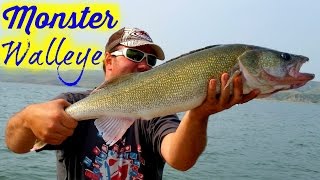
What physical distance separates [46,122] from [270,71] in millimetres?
1776

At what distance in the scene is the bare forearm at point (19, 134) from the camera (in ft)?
11.6

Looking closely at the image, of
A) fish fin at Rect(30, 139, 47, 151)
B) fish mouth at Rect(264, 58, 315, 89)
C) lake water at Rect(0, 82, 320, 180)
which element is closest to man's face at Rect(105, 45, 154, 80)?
fish fin at Rect(30, 139, 47, 151)

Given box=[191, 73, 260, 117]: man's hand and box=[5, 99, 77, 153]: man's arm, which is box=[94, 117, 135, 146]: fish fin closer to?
box=[5, 99, 77, 153]: man's arm

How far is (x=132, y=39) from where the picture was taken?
4.12m

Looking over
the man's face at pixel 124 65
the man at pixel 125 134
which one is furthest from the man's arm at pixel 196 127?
the man's face at pixel 124 65

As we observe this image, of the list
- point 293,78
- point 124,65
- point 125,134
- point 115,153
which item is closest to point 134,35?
point 124,65

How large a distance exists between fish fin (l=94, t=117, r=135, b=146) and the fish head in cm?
101

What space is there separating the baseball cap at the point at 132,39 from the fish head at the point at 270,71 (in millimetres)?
1180

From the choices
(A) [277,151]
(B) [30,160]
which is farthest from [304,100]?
(B) [30,160]

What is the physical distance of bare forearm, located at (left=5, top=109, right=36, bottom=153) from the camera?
3.52m

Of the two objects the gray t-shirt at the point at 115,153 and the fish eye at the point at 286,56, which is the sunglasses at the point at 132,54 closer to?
the gray t-shirt at the point at 115,153

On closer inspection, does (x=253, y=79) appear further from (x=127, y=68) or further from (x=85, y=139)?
(x=85, y=139)

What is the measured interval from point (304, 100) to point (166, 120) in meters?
207

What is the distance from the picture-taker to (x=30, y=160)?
16.6 metres
